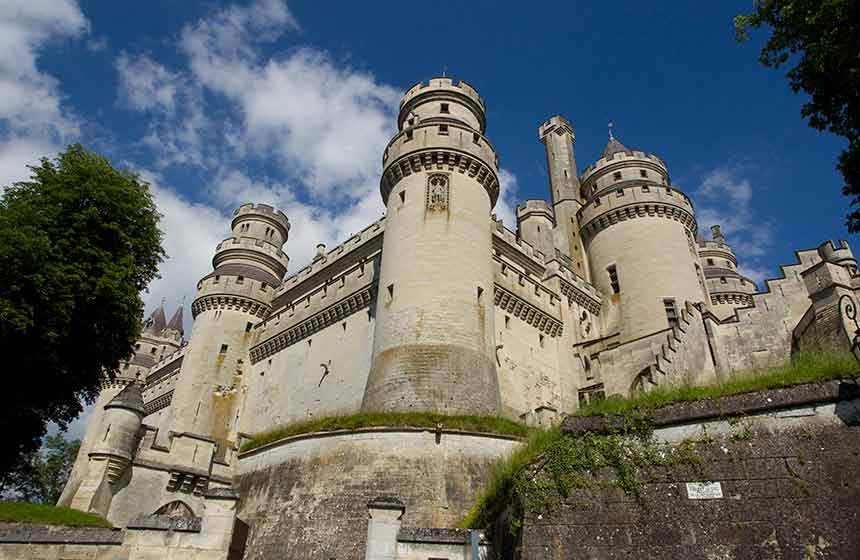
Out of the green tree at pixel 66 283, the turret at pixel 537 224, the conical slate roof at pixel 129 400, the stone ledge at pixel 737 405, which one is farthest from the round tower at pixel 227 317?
the stone ledge at pixel 737 405

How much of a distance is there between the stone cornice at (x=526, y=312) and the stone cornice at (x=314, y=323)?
5931mm

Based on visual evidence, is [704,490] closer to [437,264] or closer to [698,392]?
[698,392]

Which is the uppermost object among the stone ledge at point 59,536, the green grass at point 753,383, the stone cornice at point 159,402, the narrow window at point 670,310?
the narrow window at point 670,310

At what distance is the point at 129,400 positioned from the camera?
19297 millimetres

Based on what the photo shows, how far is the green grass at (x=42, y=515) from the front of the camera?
531 inches

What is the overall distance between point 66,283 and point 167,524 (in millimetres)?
9043

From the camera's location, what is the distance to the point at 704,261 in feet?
136

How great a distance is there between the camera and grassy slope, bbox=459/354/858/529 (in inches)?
313

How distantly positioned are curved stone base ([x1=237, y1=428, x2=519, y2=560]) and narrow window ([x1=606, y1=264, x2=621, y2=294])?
17.5m

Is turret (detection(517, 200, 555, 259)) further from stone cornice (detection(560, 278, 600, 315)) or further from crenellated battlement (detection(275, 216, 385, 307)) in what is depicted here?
crenellated battlement (detection(275, 216, 385, 307))

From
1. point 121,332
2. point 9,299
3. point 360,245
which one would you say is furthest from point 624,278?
point 9,299

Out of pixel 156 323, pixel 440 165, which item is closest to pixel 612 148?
pixel 440 165

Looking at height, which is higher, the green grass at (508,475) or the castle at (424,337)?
the castle at (424,337)

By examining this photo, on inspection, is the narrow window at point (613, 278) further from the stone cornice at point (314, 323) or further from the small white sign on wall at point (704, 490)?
the small white sign on wall at point (704, 490)
